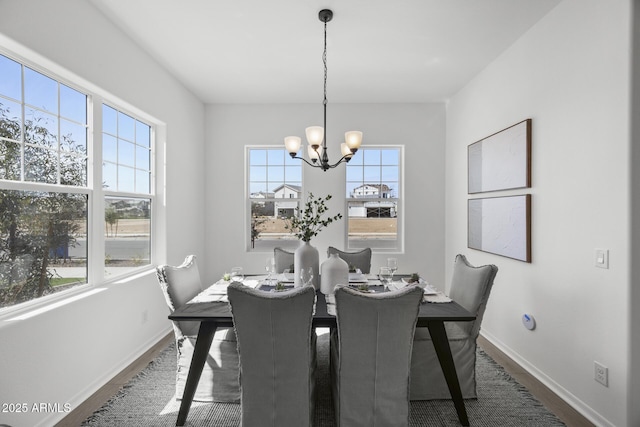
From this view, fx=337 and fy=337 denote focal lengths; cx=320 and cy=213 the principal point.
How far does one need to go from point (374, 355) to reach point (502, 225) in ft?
6.70

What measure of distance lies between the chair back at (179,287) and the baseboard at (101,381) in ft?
2.35

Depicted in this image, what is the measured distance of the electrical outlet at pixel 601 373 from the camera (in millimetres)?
1995

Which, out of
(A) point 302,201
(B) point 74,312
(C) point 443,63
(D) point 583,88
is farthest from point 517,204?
(B) point 74,312

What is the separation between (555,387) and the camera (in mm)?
2422

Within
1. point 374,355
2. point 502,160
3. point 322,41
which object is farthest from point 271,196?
point 374,355

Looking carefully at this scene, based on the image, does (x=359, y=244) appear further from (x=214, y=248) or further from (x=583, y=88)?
(x=583, y=88)

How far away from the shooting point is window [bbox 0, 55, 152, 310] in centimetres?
193

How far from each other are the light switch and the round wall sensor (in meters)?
0.85

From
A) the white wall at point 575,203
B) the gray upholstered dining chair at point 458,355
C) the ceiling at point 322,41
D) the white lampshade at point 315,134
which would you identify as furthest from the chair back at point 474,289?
the ceiling at point 322,41

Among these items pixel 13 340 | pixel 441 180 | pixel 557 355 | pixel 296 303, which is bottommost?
pixel 557 355

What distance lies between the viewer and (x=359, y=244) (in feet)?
15.4

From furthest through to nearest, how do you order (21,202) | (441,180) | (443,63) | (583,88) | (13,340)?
(441,180), (443,63), (583,88), (21,202), (13,340)

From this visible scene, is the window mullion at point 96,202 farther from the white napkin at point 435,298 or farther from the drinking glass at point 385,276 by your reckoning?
the white napkin at point 435,298

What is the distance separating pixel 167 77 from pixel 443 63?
2862 mm
